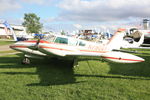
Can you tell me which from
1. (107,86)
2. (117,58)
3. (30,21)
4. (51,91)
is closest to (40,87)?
(51,91)

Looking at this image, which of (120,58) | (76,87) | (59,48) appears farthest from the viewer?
(59,48)

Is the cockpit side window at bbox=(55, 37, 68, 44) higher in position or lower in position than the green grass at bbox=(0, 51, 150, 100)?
higher

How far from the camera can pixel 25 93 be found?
15.9ft

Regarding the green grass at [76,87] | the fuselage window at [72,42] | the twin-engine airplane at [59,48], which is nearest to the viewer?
the green grass at [76,87]

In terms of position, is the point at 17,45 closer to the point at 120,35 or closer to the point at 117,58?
the point at 117,58

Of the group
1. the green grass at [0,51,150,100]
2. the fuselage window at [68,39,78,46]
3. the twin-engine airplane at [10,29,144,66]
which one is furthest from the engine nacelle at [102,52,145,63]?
the fuselage window at [68,39,78,46]

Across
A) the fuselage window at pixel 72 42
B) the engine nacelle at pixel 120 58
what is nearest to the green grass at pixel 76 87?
the engine nacelle at pixel 120 58

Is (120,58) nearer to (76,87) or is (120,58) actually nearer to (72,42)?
(76,87)

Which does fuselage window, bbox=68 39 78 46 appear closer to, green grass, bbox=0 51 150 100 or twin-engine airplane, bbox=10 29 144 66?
twin-engine airplane, bbox=10 29 144 66

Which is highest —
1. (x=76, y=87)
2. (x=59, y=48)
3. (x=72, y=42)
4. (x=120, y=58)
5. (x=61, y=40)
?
(x=61, y=40)

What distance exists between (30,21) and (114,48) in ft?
272

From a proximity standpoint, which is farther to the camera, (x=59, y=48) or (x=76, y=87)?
(x=59, y=48)

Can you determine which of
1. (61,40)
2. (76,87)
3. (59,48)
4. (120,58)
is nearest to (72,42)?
(61,40)

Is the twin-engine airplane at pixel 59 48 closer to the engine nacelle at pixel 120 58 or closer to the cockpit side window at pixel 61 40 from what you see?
the cockpit side window at pixel 61 40
